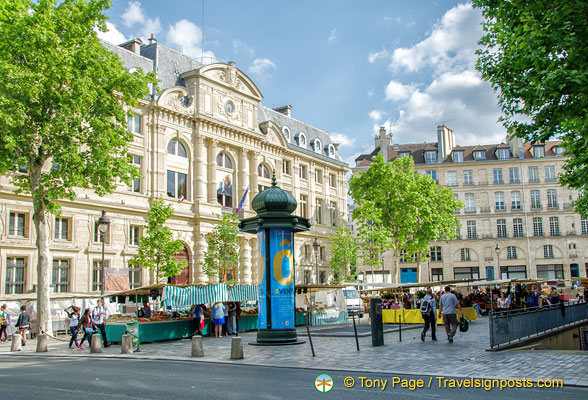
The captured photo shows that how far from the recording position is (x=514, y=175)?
72.6 metres

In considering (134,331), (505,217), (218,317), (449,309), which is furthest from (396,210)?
(134,331)

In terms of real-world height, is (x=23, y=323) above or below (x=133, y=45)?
below

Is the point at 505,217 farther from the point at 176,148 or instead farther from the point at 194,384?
the point at 194,384

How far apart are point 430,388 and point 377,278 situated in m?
53.7

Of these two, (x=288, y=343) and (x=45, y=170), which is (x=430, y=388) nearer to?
(x=288, y=343)

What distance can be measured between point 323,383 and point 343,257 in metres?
42.6

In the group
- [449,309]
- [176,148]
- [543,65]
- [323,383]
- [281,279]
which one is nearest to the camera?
[323,383]

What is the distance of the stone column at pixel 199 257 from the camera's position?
134 ft

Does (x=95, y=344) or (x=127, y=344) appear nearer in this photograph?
(x=127, y=344)

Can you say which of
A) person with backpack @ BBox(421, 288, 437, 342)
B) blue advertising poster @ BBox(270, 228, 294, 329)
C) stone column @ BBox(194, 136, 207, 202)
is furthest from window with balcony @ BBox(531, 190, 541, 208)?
blue advertising poster @ BBox(270, 228, 294, 329)

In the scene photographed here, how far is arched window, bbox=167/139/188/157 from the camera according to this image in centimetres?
4072

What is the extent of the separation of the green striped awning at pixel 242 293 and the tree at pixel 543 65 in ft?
48.8

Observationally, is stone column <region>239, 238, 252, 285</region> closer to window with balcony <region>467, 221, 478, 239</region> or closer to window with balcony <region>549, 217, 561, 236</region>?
window with balcony <region>467, 221, 478, 239</region>

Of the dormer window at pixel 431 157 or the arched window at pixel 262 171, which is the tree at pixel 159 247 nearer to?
the arched window at pixel 262 171
